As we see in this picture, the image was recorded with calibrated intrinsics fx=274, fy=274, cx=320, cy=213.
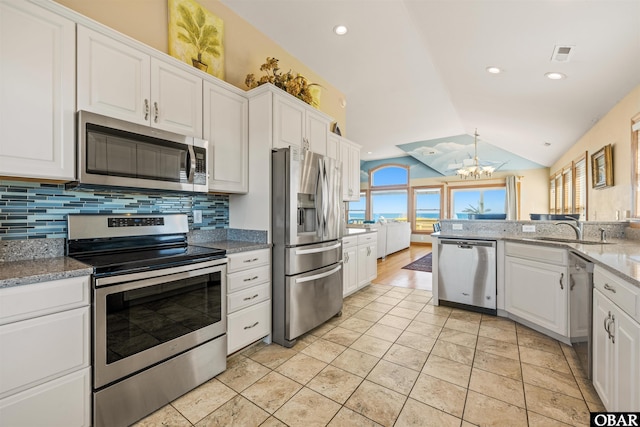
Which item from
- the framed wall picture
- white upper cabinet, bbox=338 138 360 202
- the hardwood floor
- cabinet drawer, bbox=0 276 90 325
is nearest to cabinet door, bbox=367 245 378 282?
the hardwood floor

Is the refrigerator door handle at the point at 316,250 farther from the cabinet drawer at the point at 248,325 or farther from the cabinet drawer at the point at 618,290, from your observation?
the cabinet drawer at the point at 618,290

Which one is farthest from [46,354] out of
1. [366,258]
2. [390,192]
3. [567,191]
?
[390,192]

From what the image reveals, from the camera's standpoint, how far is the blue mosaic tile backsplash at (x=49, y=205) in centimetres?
155

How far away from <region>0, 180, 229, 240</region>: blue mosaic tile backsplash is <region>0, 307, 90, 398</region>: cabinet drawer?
677mm

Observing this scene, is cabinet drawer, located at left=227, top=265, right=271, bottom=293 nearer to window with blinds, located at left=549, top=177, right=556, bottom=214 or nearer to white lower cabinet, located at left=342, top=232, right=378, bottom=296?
white lower cabinet, located at left=342, top=232, right=378, bottom=296

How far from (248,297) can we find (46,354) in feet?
3.93

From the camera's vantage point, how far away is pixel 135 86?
181cm

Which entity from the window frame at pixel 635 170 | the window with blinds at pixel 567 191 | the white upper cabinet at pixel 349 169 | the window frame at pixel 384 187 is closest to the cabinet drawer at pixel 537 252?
the window frame at pixel 635 170

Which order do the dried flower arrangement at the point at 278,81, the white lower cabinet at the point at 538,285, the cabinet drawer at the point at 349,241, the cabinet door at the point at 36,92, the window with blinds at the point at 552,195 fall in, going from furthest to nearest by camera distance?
the window with blinds at the point at 552,195 → the cabinet drawer at the point at 349,241 → the dried flower arrangement at the point at 278,81 → the white lower cabinet at the point at 538,285 → the cabinet door at the point at 36,92

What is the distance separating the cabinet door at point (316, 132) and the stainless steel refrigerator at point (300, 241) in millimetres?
398

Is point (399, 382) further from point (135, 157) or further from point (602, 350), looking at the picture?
point (135, 157)

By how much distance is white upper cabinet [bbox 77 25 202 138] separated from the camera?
1.61 metres

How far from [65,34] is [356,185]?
357cm

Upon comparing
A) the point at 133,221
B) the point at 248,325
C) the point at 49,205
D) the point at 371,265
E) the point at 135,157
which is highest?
the point at 135,157
